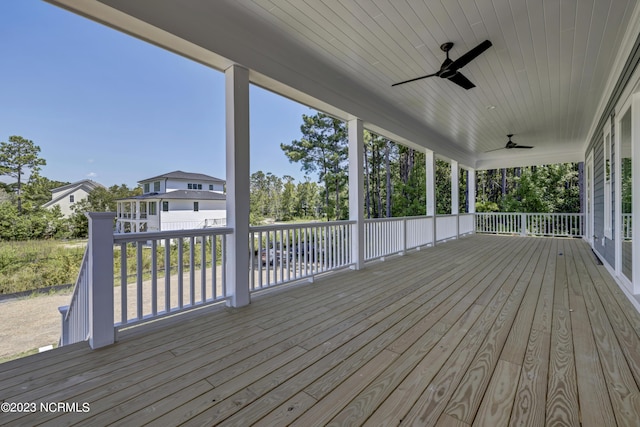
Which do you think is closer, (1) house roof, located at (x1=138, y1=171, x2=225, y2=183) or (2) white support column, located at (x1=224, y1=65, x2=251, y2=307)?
(2) white support column, located at (x1=224, y1=65, x2=251, y2=307)

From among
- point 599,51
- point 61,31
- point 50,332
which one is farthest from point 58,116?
point 599,51

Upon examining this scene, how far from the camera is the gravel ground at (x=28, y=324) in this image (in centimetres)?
463

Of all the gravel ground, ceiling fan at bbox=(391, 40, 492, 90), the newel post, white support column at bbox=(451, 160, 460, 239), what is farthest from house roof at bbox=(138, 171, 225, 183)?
white support column at bbox=(451, 160, 460, 239)

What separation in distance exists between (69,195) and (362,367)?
298 centimetres

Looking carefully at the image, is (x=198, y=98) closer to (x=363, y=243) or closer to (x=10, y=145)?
(x=10, y=145)

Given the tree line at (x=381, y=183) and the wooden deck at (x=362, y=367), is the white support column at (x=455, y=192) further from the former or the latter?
the wooden deck at (x=362, y=367)

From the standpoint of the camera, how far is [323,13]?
2.59m

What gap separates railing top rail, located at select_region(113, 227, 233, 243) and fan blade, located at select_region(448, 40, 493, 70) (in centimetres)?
292

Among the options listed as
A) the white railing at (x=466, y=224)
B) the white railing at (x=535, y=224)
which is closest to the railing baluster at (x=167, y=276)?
the white railing at (x=466, y=224)

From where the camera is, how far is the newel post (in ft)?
6.48

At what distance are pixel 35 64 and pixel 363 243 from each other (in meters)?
4.72

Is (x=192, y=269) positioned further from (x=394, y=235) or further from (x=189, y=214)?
(x=394, y=235)

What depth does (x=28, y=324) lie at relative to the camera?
200 inches

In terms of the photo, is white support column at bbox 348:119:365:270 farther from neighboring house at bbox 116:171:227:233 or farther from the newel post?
the newel post
